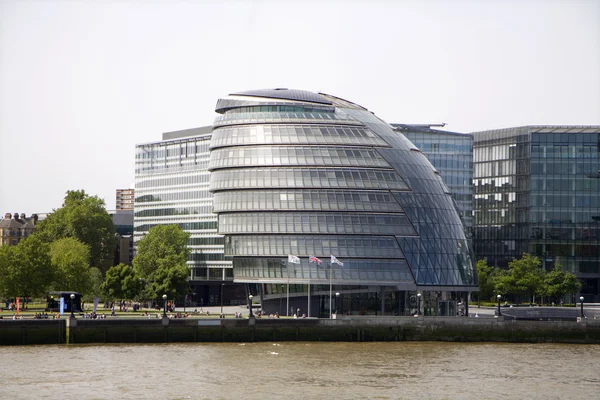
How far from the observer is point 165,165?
17838 centimetres

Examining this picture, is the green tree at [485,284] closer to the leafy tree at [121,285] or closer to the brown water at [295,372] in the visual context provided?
the leafy tree at [121,285]

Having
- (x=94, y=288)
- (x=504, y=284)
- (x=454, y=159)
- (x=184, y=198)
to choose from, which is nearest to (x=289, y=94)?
(x=94, y=288)

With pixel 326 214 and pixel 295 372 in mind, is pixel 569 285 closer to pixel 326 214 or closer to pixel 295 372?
pixel 326 214

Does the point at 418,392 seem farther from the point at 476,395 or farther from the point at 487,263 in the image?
the point at 487,263

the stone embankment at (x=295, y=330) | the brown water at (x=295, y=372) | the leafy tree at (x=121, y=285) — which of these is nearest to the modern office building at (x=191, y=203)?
the leafy tree at (x=121, y=285)

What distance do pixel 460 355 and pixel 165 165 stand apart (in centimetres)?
8686

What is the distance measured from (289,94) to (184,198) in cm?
4333

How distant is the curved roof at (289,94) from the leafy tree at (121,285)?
2701 centimetres

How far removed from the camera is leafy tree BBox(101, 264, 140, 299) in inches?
5645

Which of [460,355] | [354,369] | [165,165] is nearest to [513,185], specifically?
[165,165]

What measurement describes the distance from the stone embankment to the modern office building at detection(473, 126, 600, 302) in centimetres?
6039

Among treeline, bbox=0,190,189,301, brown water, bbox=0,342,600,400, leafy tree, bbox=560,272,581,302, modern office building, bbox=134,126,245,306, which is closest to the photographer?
brown water, bbox=0,342,600,400

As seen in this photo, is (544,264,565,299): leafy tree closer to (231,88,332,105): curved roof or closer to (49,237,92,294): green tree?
(231,88,332,105): curved roof

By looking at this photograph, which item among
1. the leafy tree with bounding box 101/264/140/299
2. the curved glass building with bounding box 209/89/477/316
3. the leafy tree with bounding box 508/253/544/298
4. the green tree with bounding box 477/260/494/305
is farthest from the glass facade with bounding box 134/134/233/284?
the leafy tree with bounding box 508/253/544/298
